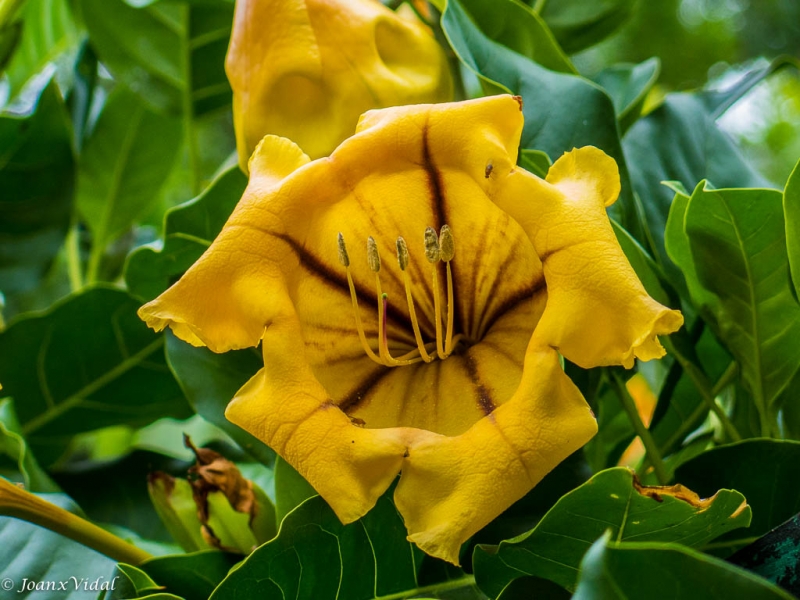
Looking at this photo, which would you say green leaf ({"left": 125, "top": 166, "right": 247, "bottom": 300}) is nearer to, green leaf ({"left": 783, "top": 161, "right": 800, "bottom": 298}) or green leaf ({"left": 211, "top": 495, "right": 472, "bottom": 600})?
green leaf ({"left": 211, "top": 495, "right": 472, "bottom": 600})

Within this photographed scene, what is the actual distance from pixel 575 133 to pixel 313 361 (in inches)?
11.0

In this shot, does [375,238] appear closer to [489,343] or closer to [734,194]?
[489,343]

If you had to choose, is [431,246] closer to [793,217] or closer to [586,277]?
[586,277]

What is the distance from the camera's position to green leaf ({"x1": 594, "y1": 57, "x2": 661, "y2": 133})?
0.82 meters

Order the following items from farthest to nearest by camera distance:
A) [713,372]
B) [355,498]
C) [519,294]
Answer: [713,372]
[519,294]
[355,498]

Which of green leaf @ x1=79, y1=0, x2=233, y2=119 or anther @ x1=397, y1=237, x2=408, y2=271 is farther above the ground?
anther @ x1=397, y1=237, x2=408, y2=271

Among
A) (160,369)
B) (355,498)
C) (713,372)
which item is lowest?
(160,369)

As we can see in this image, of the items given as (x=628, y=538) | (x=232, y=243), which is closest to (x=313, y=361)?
(x=232, y=243)

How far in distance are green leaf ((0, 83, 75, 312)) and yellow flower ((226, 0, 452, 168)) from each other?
412 mm

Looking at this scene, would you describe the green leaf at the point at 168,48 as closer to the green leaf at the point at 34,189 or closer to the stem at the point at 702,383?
the green leaf at the point at 34,189

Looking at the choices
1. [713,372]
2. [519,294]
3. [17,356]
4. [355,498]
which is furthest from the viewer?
[17,356]

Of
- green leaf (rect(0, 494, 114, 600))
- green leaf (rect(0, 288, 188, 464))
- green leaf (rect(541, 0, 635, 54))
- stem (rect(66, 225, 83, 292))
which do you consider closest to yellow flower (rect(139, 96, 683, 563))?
green leaf (rect(0, 494, 114, 600))

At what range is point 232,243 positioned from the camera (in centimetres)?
51

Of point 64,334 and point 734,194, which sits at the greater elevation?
point 734,194
